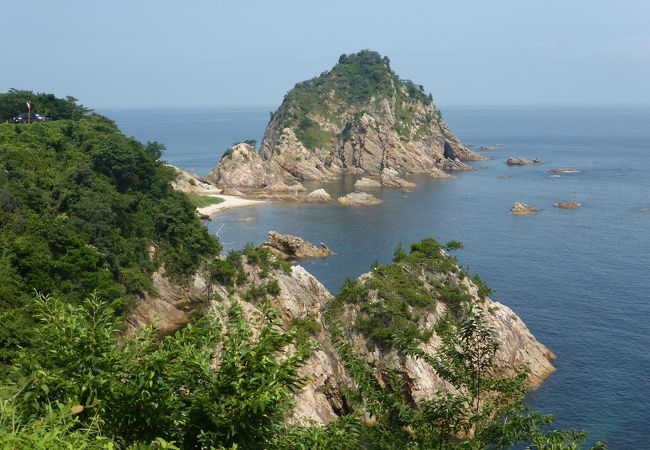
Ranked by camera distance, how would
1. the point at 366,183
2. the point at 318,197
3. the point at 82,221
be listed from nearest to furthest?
the point at 82,221
the point at 318,197
the point at 366,183

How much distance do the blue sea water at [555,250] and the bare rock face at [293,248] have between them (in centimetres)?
213

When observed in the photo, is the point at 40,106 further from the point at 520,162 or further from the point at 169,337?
the point at 520,162

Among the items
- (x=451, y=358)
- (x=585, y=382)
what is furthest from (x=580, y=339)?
(x=451, y=358)

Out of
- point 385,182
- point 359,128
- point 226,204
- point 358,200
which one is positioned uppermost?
point 359,128

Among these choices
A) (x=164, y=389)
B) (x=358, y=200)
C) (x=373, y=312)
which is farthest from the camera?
(x=358, y=200)

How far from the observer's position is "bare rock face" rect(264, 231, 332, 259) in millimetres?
74375

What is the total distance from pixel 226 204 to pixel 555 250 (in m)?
58.3

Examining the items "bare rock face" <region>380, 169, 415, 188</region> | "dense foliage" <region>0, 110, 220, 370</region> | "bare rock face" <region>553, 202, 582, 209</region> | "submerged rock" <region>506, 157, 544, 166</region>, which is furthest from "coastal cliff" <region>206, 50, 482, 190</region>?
"dense foliage" <region>0, 110, 220, 370</region>

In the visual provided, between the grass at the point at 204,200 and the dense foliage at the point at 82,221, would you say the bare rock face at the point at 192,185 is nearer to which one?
the grass at the point at 204,200

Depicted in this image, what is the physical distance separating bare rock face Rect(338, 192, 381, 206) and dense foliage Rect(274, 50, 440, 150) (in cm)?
4077

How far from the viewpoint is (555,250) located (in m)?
73.8

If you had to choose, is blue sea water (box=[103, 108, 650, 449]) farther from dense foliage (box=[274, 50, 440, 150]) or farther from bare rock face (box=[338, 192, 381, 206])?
dense foliage (box=[274, 50, 440, 150])

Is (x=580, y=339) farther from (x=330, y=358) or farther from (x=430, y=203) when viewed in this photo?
(x=430, y=203)

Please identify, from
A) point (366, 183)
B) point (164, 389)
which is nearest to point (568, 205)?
point (366, 183)
